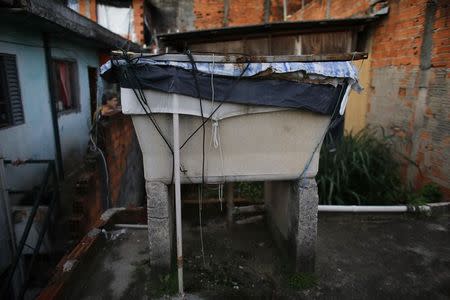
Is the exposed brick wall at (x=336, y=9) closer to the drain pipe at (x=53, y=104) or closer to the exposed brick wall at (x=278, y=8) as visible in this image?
the exposed brick wall at (x=278, y=8)

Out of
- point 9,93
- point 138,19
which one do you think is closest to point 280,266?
point 9,93

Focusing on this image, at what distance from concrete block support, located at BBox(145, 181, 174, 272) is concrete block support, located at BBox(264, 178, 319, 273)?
4.06 feet

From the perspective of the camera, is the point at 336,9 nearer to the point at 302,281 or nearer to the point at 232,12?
the point at 232,12

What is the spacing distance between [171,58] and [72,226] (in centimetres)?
269

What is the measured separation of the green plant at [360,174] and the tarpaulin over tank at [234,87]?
2.92 metres

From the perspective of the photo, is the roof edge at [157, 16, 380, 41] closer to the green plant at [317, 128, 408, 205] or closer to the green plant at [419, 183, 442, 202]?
the green plant at [317, 128, 408, 205]

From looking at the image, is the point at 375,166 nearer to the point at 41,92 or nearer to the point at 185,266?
the point at 185,266

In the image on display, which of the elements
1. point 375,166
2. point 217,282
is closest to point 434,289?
point 217,282

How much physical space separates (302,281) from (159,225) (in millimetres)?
1507

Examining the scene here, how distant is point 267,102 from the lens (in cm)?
261

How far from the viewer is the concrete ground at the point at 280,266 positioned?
115 inches

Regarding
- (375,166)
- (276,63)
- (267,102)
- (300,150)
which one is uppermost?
(276,63)

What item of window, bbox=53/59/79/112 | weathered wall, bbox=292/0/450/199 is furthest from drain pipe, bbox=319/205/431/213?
window, bbox=53/59/79/112

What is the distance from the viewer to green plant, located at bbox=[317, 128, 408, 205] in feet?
17.7
